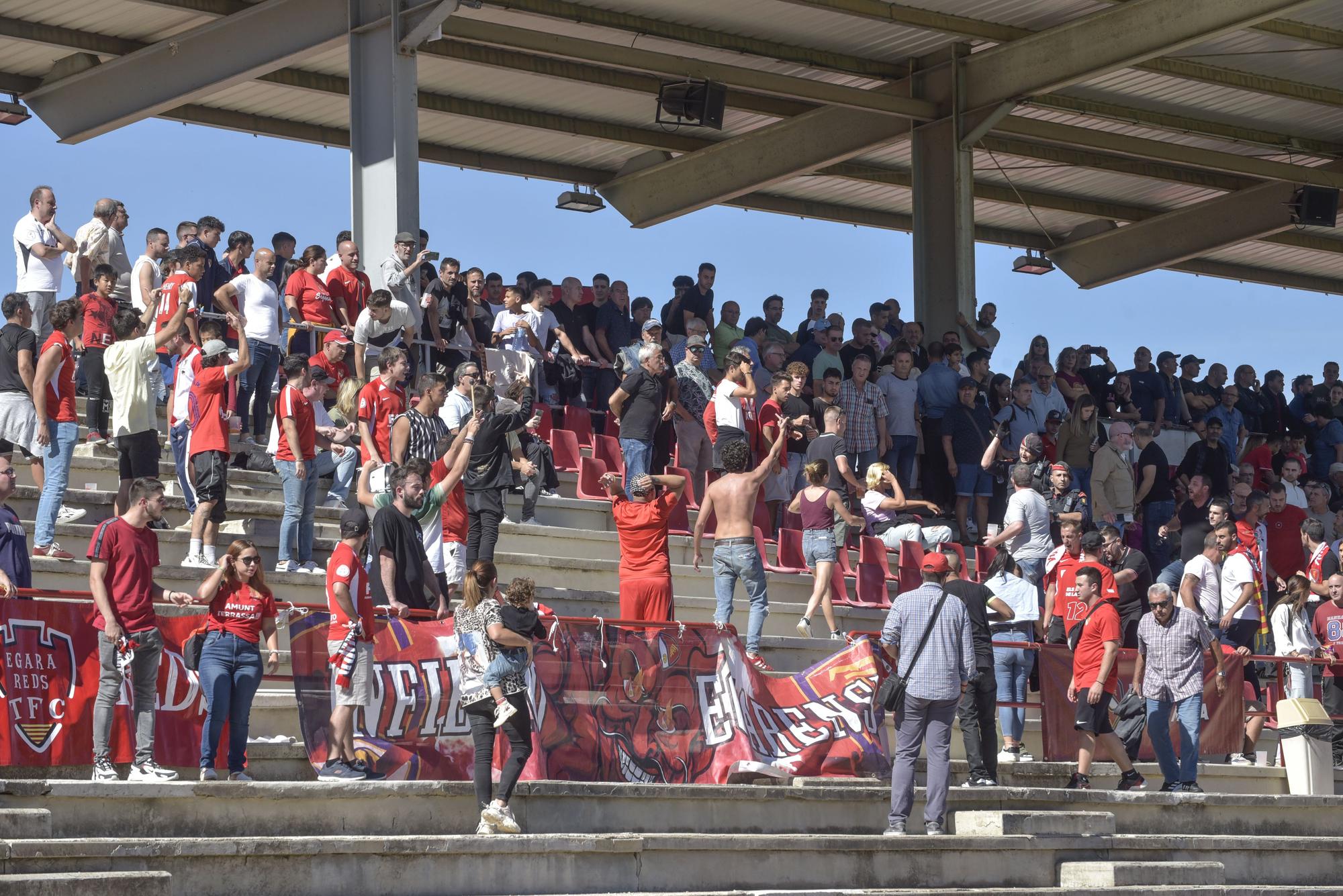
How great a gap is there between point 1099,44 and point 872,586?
313 inches

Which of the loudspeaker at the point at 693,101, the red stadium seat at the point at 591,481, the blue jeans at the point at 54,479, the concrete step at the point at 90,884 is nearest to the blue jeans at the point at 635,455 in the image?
the red stadium seat at the point at 591,481

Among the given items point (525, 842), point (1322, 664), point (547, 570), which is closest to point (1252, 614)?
point (1322, 664)

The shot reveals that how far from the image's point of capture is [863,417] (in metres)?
17.3

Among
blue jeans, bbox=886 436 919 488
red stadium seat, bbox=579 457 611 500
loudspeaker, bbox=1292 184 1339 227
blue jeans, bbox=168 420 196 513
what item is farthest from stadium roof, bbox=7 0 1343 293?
blue jeans, bbox=168 420 196 513

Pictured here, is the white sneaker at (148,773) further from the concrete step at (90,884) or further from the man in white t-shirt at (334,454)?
the man in white t-shirt at (334,454)

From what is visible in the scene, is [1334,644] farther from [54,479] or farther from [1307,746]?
[54,479]

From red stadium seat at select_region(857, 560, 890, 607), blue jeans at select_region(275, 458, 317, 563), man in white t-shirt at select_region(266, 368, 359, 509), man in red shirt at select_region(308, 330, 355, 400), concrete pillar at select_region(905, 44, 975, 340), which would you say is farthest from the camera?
concrete pillar at select_region(905, 44, 975, 340)

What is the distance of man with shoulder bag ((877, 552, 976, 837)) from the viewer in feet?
35.2

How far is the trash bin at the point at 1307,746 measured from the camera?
46.2ft

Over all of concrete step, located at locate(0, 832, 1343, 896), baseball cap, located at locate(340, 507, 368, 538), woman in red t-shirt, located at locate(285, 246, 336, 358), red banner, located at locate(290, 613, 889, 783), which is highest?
woman in red t-shirt, located at locate(285, 246, 336, 358)

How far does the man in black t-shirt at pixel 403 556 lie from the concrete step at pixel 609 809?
1207 millimetres

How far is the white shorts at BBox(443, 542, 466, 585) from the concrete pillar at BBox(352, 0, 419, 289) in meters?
4.29

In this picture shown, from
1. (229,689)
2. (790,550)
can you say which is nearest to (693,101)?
(790,550)

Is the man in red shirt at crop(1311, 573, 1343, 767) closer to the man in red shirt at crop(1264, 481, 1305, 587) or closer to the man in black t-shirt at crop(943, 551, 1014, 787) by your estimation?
the man in red shirt at crop(1264, 481, 1305, 587)
